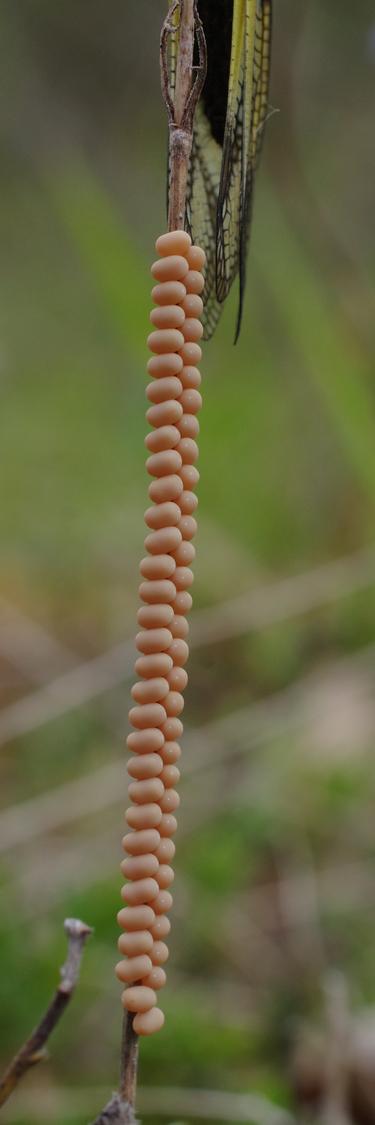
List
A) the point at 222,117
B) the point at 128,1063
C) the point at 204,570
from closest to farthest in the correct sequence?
the point at 128,1063
the point at 222,117
the point at 204,570

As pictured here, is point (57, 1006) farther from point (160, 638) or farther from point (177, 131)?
point (177, 131)

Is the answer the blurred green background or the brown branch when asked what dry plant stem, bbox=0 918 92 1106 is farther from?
the blurred green background

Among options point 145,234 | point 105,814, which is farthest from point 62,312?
point 105,814

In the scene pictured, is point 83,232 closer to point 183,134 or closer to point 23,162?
point 23,162

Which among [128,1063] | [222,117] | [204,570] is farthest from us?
[204,570]

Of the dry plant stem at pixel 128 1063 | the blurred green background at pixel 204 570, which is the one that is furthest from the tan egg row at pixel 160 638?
the blurred green background at pixel 204 570

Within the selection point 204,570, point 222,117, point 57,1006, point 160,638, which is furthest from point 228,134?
point 204,570
